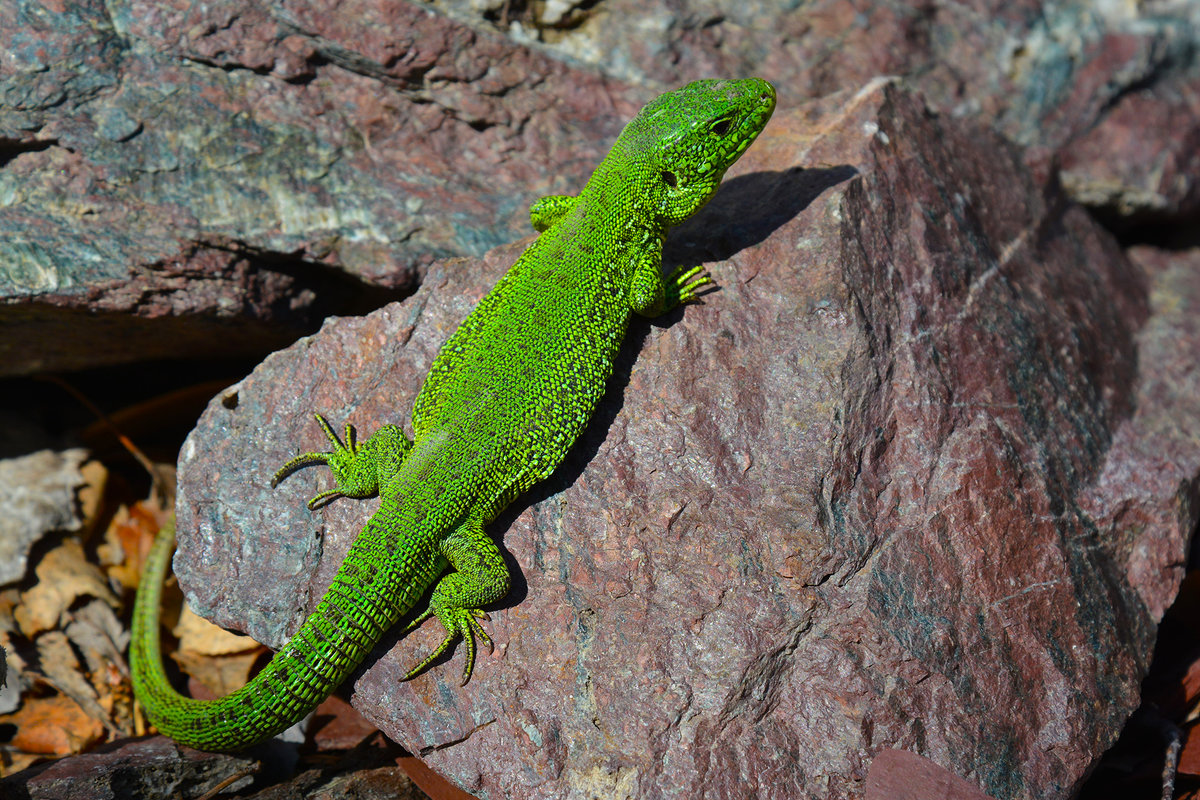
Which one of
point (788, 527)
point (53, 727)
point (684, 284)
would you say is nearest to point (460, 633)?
point (788, 527)

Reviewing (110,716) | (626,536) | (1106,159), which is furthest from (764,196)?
(110,716)

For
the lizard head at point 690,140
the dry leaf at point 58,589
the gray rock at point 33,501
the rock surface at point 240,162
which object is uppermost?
the rock surface at point 240,162

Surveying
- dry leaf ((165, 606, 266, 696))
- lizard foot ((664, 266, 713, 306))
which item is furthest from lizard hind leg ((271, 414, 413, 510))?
lizard foot ((664, 266, 713, 306))

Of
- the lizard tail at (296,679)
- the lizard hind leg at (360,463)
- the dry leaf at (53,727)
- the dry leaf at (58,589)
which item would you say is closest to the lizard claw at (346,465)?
the lizard hind leg at (360,463)

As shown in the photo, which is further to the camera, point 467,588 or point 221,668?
point 221,668

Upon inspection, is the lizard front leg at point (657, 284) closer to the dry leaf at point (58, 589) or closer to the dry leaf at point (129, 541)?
the dry leaf at point (129, 541)

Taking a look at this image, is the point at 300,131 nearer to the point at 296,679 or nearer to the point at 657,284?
the point at 657,284

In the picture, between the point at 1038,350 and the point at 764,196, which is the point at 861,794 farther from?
the point at 764,196
